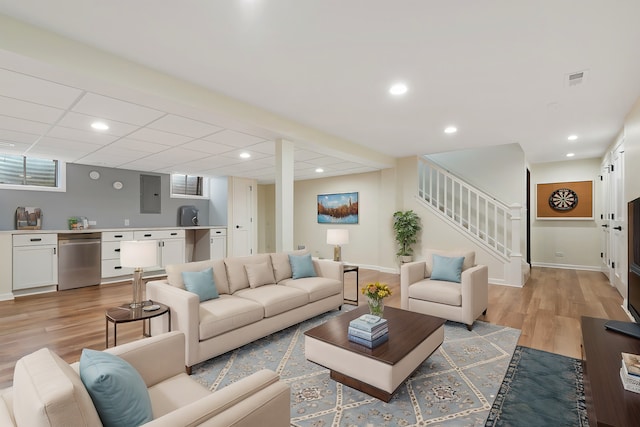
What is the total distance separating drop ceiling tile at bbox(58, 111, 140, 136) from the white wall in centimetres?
832

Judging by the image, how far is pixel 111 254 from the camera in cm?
578

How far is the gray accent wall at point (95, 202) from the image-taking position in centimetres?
541

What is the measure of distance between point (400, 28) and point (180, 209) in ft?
22.7

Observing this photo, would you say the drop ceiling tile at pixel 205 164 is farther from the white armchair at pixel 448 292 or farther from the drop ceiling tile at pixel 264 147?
the white armchair at pixel 448 292

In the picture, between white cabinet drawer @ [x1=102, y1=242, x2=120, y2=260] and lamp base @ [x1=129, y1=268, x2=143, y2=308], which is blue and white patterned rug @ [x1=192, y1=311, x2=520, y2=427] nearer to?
lamp base @ [x1=129, y1=268, x2=143, y2=308]

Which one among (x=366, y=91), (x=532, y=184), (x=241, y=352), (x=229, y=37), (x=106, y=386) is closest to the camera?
(x=106, y=386)

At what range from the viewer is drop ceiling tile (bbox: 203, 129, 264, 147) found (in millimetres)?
4004

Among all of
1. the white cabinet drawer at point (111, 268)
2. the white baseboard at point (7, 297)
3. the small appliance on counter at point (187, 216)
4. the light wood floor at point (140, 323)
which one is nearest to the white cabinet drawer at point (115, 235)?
the white cabinet drawer at point (111, 268)

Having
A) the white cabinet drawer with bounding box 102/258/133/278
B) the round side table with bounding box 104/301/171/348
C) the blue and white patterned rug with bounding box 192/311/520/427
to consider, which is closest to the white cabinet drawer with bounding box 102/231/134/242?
the white cabinet drawer with bounding box 102/258/133/278

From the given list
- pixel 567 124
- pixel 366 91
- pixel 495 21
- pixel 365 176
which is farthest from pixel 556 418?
pixel 365 176

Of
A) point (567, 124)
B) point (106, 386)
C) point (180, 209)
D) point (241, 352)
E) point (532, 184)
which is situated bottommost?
point (241, 352)

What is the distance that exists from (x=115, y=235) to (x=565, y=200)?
9.62 meters

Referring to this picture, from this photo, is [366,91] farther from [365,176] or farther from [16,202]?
[16,202]

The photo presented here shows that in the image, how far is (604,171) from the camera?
6012 mm
